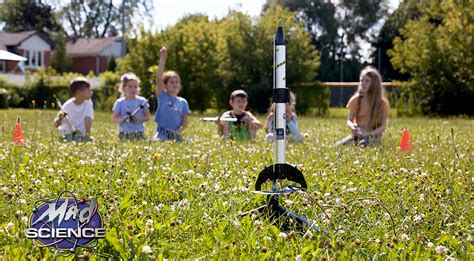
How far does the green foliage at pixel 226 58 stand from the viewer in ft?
103

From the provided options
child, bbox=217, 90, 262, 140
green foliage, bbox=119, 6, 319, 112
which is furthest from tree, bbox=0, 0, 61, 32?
child, bbox=217, 90, 262, 140

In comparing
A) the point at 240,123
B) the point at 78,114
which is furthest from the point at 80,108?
the point at 240,123

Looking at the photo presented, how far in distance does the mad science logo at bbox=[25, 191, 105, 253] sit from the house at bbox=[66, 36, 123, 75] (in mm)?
71464

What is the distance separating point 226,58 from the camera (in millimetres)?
32156

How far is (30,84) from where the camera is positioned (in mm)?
36750

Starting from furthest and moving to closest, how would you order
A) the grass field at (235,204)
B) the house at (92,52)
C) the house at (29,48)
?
the house at (92,52) < the house at (29,48) < the grass field at (235,204)

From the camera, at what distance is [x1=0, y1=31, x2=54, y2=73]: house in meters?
65.4

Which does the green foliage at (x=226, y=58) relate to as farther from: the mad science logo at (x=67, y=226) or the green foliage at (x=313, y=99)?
the mad science logo at (x=67, y=226)

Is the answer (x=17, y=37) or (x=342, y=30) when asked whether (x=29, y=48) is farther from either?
(x=342, y=30)

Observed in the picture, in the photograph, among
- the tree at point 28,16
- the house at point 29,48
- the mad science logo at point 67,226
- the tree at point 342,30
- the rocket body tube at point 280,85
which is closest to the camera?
the mad science logo at point 67,226

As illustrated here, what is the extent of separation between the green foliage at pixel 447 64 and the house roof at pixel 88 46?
4947 centimetres

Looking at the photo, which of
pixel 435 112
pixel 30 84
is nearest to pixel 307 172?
pixel 435 112

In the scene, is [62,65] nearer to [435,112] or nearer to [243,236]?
[435,112]

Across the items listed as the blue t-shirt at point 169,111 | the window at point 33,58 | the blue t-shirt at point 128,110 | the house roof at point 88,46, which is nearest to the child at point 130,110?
the blue t-shirt at point 128,110
